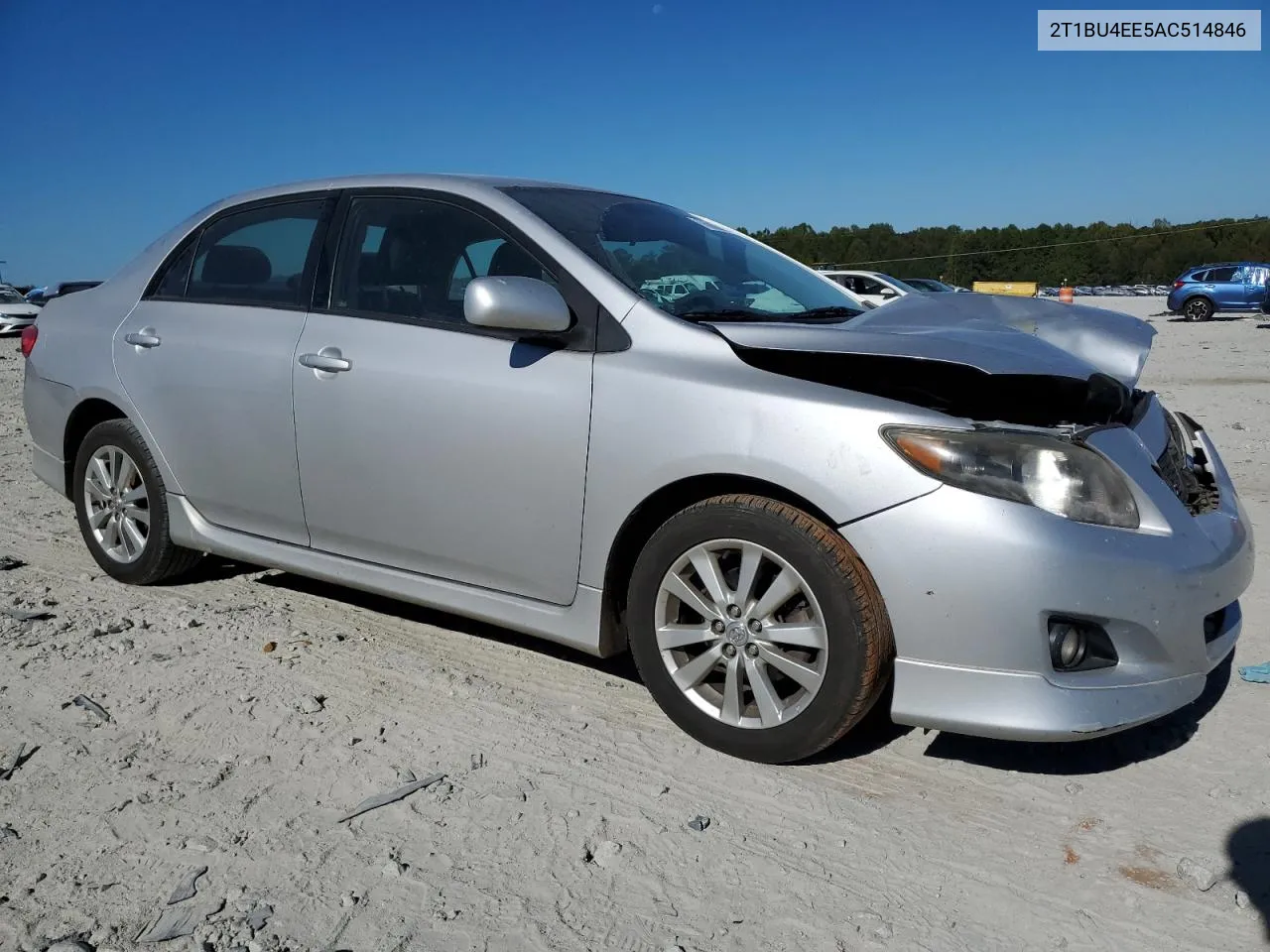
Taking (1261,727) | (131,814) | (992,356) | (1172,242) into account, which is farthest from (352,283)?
(1172,242)

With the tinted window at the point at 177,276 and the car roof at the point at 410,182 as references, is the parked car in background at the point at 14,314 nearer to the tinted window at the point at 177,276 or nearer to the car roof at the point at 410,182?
the tinted window at the point at 177,276

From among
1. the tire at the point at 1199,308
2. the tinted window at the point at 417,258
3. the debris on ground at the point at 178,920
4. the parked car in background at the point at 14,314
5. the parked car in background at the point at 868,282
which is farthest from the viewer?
the tire at the point at 1199,308

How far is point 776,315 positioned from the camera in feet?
11.7

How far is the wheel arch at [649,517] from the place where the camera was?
289 centimetres

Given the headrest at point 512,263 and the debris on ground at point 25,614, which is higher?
the headrest at point 512,263

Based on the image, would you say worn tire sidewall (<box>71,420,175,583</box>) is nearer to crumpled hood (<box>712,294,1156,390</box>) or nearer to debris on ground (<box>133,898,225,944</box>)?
debris on ground (<box>133,898,225,944</box>)

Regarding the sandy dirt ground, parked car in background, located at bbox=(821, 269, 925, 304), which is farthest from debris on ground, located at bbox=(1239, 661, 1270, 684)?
parked car in background, located at bbox=(821, 269, 925, 304)

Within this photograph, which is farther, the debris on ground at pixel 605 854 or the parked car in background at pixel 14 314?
the parked car in background at pixel 14 314

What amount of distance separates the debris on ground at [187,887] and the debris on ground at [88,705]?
1040 mm

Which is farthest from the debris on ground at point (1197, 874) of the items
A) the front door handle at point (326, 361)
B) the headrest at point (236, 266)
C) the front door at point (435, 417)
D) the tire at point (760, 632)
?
the headrest at point (236, 266)

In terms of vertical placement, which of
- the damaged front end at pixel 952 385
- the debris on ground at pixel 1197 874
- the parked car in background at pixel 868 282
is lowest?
the debris on ground at pixel 1197 874

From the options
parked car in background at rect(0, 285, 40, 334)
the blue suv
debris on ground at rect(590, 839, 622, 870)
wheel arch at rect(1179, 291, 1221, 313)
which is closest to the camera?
debris on ground at rect(590, 839, 622, 870)

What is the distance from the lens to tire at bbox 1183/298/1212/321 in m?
26.9

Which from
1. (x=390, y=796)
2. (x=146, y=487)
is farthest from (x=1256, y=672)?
(x=146, y=487)
